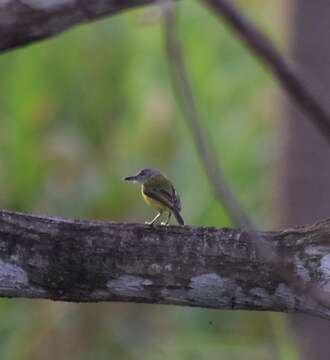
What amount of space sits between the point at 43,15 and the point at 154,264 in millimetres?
1382

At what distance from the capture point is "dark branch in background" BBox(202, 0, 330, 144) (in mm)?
2857

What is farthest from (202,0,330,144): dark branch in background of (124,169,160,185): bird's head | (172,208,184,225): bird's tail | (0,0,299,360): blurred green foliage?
(0,0,299,360): blurred green foliage

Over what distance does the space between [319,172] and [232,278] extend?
4.28 metres

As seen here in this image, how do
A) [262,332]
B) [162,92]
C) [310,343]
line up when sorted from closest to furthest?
[310,343]
[262,332]
[162,92]

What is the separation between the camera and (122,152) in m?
9.73

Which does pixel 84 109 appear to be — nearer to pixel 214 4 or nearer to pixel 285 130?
pixel 285 130

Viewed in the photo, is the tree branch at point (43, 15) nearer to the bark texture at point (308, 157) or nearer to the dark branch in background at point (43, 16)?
the dark branch in background at point (43, 16)

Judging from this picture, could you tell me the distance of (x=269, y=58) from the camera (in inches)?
120

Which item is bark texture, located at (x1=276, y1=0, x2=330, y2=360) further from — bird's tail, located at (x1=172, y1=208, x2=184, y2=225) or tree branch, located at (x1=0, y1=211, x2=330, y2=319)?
tree branch, located at (x1=0, y1=211, x2=330, y2=319)

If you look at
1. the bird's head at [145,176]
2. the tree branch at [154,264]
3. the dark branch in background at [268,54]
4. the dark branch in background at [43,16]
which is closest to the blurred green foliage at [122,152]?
the bird's head at [145,176]

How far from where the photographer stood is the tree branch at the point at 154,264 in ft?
12.4

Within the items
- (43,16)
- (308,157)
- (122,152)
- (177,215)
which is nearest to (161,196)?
(177,215)

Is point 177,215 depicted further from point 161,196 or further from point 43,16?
point 43,16

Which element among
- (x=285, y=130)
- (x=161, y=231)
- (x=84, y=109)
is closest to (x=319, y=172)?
(x=285, y=130)
